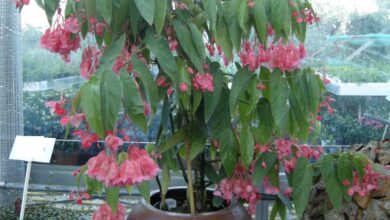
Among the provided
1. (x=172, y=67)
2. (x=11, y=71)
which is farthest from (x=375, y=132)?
(x=11, y=71)

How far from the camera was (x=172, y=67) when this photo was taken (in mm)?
614

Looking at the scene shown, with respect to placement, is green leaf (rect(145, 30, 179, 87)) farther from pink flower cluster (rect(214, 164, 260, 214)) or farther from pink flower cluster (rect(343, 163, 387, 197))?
pink flower cluster (rect(343, 163, 387, 197))

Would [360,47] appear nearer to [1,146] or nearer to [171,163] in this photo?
[171,163]

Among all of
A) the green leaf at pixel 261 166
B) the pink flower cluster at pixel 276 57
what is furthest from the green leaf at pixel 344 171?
the pink flower cluster at pixel 276 57

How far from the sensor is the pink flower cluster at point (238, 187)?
0.85m

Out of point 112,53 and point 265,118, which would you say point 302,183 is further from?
point 112,53

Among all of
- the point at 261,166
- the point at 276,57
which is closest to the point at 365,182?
the point at 261,166

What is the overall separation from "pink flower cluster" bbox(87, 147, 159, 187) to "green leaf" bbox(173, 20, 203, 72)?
16 cm

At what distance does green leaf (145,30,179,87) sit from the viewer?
24.2 inches

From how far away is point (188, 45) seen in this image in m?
0.65

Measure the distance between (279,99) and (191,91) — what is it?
15cm

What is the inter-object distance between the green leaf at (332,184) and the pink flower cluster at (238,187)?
0.14 m

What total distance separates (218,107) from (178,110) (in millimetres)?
138

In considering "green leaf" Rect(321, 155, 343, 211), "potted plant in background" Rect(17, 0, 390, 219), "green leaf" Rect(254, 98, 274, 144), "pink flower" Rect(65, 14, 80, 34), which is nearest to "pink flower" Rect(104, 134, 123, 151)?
"potted plant in background" Rect(17, 0, 390, 219)
